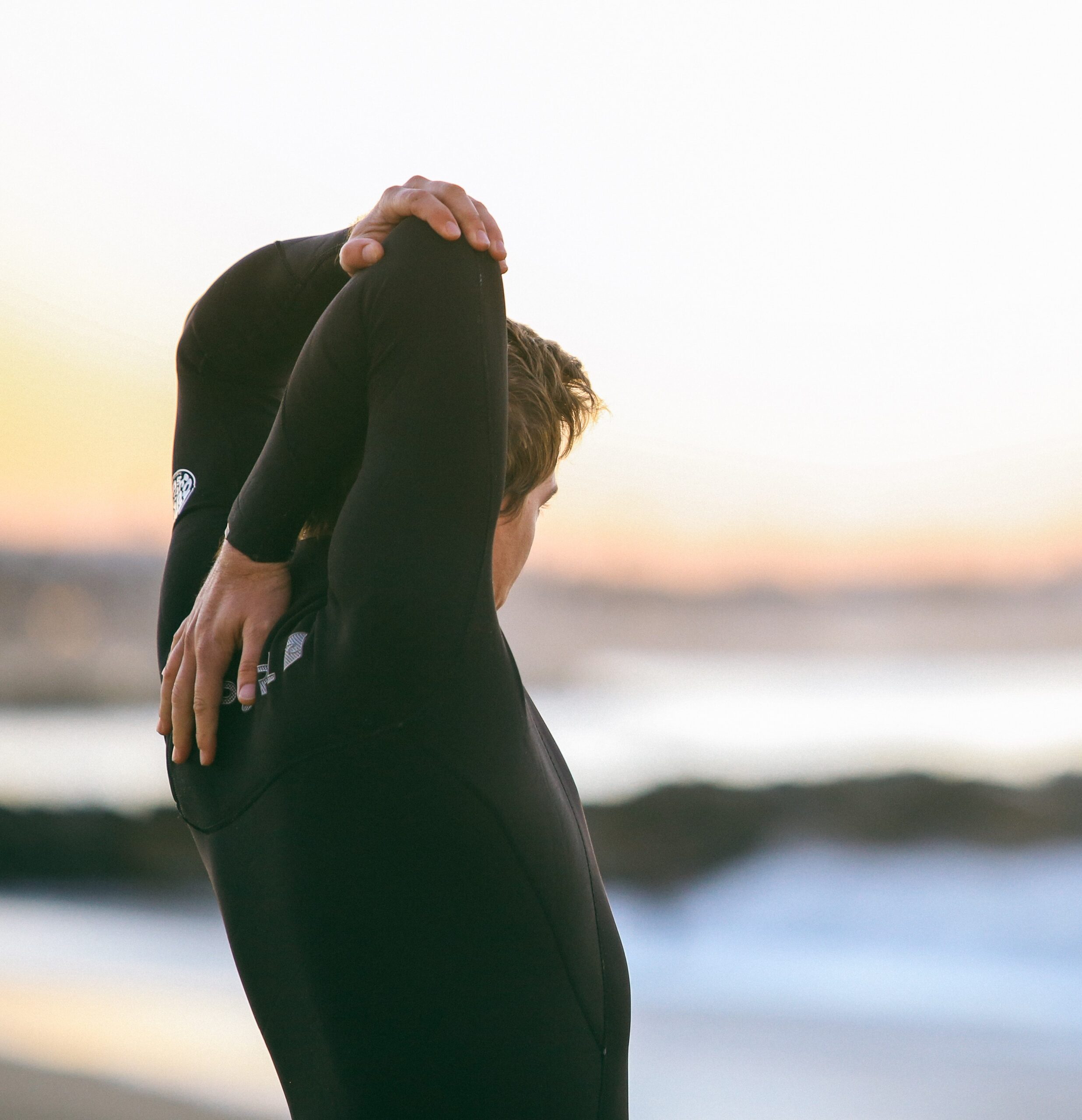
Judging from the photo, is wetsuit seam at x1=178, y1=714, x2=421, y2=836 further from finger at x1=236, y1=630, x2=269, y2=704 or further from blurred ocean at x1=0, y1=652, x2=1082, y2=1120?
blurred ocean at x1=0, y1=652, x2=1082, y2=1120

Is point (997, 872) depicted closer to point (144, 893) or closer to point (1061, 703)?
point (1061, 703)

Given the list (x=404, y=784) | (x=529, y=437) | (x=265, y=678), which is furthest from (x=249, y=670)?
(x=529, y=437)

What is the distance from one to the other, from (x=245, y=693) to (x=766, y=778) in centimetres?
357

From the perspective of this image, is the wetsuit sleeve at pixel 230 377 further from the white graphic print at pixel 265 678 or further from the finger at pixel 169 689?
the white graphic print at pixel 265 678

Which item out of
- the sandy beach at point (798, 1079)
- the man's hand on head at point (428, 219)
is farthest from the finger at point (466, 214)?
the sandy beach at point (798, 1079)

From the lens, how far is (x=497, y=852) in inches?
21.4

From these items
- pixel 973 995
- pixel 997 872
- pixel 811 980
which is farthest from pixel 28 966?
pixel 997 872

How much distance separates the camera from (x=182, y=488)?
0.76 meters

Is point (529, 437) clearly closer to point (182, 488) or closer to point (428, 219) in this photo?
point (428, 219)

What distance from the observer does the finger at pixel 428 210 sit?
1.64 ft

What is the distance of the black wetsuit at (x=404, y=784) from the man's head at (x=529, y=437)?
0.28 ft

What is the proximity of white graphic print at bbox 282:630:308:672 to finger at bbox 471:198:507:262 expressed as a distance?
0.75 ft

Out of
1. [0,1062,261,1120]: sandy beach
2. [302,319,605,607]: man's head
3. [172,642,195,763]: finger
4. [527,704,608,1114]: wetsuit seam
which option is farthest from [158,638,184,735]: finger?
[0,1062,261,1120]: sandy beach

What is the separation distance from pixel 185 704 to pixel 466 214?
0.34 meters
